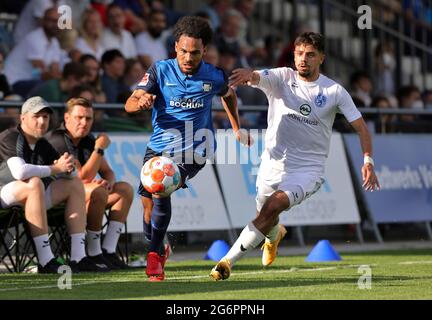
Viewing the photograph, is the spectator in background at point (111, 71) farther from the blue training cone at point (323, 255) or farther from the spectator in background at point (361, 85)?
the spectator in background at point (361, 85)

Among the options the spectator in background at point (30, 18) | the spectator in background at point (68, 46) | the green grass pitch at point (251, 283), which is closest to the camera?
the green grass pitch at point (251, 283)

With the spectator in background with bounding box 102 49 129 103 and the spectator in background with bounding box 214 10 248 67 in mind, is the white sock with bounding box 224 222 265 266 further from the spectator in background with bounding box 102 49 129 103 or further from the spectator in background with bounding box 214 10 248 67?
the spectator in background with bounding box 214 10 248 67

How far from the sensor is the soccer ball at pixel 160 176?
Answer: 10883 millimetres

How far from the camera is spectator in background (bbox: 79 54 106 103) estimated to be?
53.5 feet

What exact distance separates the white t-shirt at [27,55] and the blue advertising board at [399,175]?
432 cm

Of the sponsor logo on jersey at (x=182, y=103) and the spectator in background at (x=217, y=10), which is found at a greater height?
the spectator in background at (x=217, y=10)

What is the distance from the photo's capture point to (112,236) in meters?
13.2

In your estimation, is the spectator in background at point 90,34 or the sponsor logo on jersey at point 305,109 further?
the spectator in background at point 90,34

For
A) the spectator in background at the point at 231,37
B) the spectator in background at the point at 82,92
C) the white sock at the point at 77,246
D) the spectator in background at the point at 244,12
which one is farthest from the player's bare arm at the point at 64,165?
the spectator in background at the point at 244,12

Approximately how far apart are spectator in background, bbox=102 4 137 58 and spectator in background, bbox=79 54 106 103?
183 cm

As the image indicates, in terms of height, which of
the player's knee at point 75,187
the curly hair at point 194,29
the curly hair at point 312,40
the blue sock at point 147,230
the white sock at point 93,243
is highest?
the curly hair at point 194,29

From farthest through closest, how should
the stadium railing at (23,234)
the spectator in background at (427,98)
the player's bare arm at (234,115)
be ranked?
the spectator in background at (427,98) → the stadium railing at (23,234) → the player's bare arm at (234,115)
